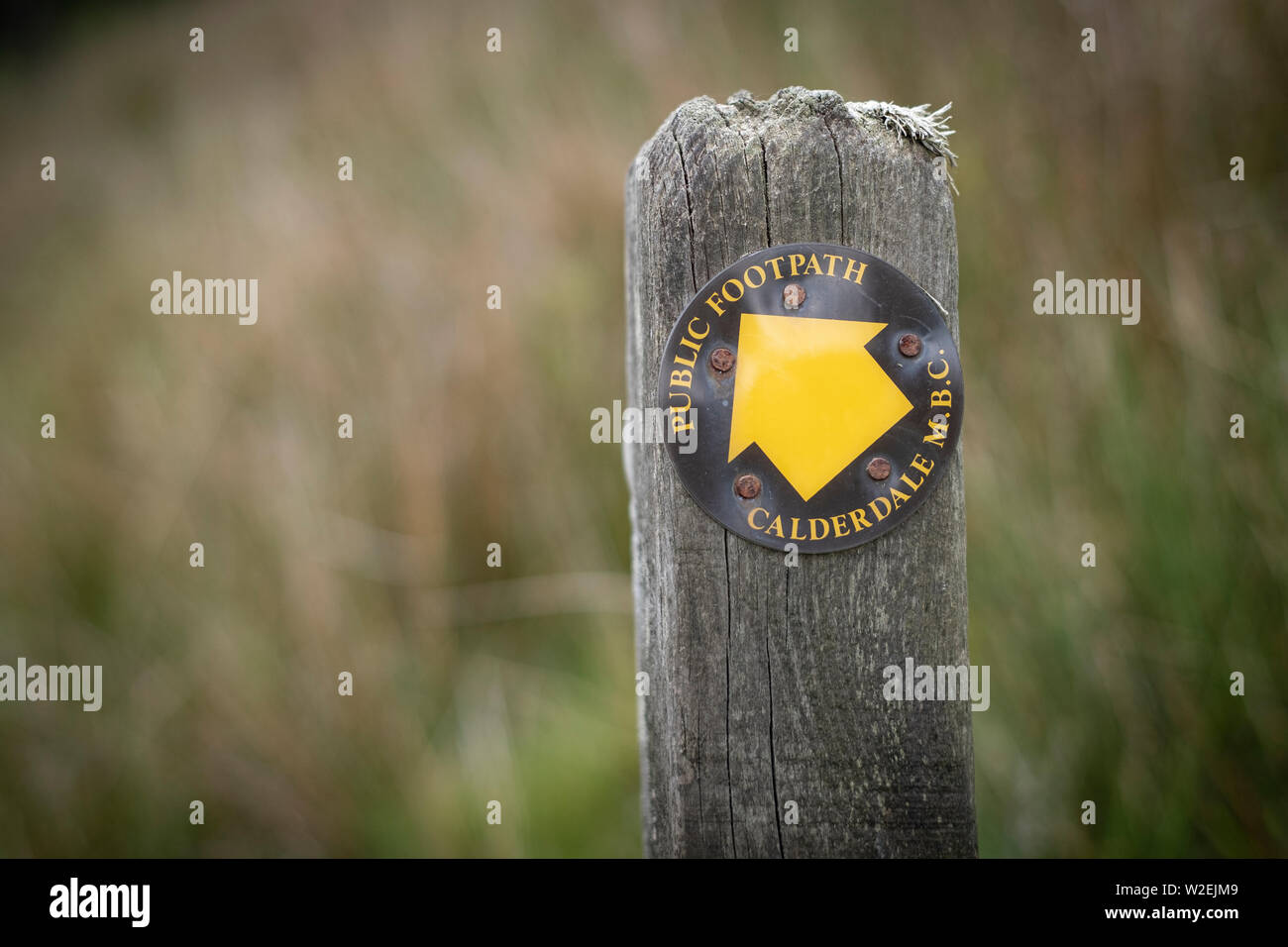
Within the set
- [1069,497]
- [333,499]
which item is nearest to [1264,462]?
[1069,497]

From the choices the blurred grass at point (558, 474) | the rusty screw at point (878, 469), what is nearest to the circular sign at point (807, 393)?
the rusty screw at point (878, 469)

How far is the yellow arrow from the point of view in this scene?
1002mm

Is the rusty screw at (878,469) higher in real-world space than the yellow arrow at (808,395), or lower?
lower

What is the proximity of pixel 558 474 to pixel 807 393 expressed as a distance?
2.24 meters

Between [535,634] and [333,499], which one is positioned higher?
[333,499]

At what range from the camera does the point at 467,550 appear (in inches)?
123

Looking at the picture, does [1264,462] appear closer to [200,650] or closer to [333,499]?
[333,499]

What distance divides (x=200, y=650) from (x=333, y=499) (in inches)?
26.2

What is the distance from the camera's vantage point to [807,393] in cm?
101

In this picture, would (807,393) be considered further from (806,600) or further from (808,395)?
(806,600)

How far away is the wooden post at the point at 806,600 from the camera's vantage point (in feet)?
3.31

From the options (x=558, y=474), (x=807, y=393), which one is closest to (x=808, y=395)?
(x=807, y=393)

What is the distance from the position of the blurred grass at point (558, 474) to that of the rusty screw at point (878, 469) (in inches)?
55.9

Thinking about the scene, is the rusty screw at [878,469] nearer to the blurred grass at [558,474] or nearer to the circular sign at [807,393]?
the circular sign at [807,393]
